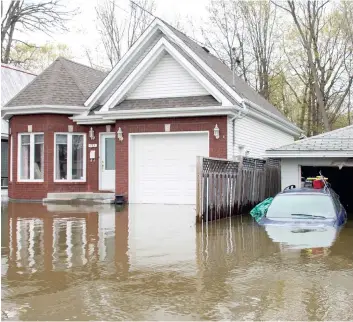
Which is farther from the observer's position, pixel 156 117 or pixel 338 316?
pixel 156 117

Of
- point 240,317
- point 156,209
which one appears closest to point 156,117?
point 156,209

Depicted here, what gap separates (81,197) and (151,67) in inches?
214

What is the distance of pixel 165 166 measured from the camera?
19.8 meters

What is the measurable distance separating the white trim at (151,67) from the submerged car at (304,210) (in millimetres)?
6170

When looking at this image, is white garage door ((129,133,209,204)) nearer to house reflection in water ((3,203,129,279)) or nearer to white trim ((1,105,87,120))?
house reflection in water ((3,203,129,279))

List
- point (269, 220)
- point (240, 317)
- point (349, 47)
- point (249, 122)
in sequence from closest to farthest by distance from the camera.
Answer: point (240, 317) → point (269, 220) → point (249, 122) → point (349, 47)

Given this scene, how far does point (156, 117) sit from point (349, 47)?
21188mm

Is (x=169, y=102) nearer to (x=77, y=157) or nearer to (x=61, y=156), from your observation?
(x=77, y=157)

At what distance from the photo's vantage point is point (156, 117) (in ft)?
63.4

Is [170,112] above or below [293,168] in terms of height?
above

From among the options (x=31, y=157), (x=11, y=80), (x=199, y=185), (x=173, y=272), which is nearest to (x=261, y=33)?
(x=11, y=80)

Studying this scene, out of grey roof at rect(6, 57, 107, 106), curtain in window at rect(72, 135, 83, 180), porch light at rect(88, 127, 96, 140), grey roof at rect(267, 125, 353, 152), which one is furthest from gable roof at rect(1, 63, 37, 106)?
grey roof at rect(267, 125, 353, 152)

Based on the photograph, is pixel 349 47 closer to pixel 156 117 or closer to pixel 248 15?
pixel 248 15

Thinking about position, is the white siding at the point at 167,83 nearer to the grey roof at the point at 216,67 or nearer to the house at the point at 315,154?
the grey roof at the point at 216,67
